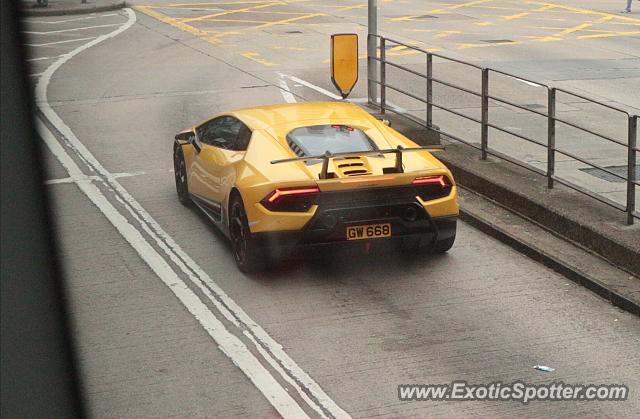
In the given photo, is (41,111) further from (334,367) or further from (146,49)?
(334,367)

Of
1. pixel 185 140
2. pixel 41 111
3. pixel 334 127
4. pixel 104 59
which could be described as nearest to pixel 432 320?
pixel 334 127

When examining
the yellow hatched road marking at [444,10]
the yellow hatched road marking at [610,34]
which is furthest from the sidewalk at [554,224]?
the yellow hatched road marking at [444,10]

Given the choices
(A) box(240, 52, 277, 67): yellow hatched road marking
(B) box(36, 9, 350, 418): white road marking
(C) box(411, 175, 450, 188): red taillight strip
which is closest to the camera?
(B) box(36, 9, 350, 418): white road marking

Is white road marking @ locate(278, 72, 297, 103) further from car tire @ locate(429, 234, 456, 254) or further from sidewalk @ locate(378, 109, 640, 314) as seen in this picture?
car tire @ locate(429, 234, 456, 254)

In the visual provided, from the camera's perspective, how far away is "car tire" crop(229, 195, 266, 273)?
1090 centimetres

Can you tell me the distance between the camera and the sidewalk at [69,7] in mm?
34500

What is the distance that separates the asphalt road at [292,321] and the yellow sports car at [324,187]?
0.44 m

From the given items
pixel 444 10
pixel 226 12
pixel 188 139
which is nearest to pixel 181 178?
pixel 188 139

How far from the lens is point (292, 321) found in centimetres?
998

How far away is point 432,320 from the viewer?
995 centimetres

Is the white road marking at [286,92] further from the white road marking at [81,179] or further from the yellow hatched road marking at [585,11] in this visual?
the yellow hatched road marking at [585,11]

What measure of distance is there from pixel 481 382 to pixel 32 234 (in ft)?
11.3

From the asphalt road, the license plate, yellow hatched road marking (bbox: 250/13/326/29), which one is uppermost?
the license plate

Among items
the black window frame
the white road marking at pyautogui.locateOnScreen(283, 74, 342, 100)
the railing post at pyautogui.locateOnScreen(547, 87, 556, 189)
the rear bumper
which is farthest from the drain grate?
the white road marking at pyautogui.locateOnScreen(283, 74, 342, 100)
